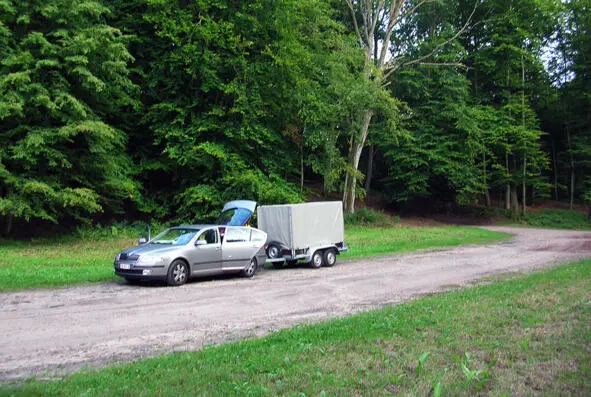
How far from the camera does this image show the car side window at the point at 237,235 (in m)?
15.2

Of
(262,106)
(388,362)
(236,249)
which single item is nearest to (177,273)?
(236,249)

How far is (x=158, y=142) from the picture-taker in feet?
89.1

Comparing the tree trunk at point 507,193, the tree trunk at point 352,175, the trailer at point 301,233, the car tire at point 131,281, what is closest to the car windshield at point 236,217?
the trailer at point 301,233

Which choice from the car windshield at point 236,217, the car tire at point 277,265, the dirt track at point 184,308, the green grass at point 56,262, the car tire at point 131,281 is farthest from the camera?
the car windshield at point 236,217

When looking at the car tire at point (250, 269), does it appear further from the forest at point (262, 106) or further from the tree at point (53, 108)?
the forest at point (262, 106)

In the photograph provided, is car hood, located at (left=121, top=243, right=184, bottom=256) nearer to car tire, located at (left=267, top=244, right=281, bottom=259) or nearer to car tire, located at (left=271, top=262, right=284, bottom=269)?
car tire, located at (left=267, top=244, right=281, bottom=259)

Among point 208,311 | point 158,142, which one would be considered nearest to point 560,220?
point 158,142

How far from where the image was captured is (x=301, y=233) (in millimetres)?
17812

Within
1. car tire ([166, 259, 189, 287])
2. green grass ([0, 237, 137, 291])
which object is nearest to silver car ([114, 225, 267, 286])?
car tire ([166, 259, 189, 287])

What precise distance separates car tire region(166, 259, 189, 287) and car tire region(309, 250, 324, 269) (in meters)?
5.40

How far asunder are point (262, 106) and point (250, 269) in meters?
16.4

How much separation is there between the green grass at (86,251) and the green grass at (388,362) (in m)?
8.98

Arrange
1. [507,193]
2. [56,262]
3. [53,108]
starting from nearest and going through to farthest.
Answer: [56,262] < [53,108] < [507,193]

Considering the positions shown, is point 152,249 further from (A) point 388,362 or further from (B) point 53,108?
(B) point 53,108
